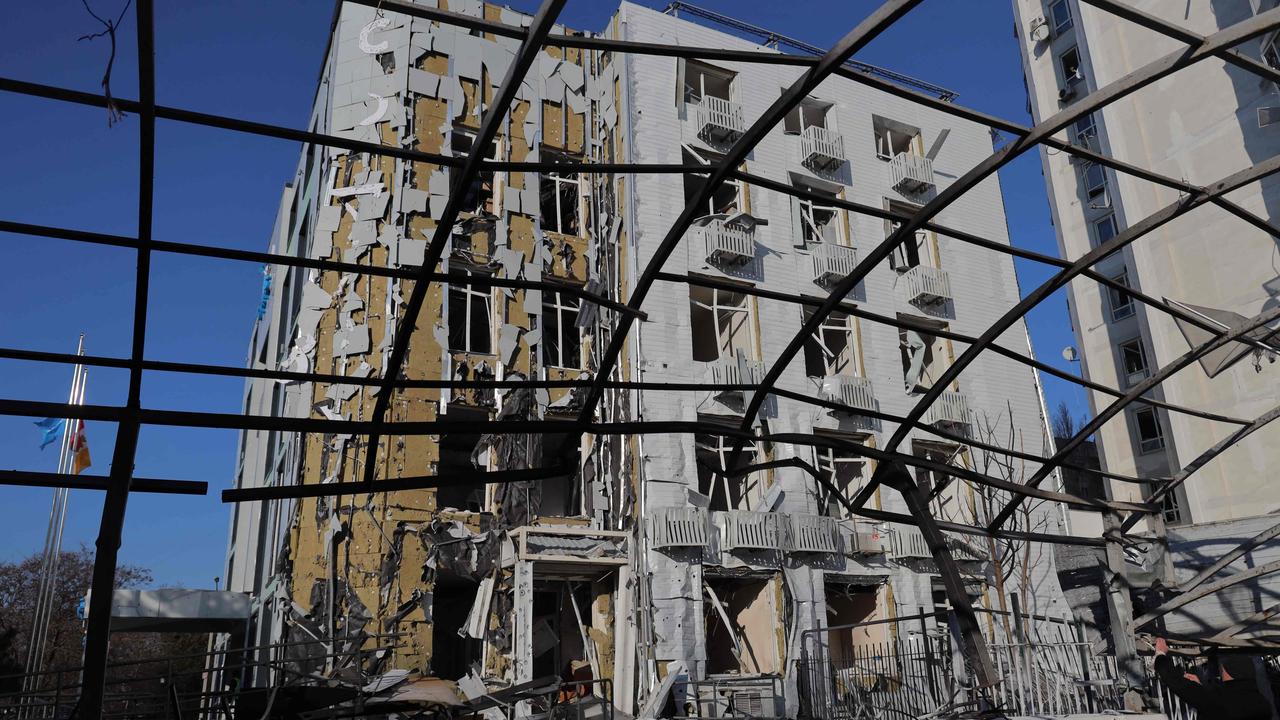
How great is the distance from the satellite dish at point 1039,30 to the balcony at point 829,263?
759 inches

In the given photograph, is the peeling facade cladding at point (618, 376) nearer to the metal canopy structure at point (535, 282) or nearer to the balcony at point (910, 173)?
the balcony at point (910, 173)

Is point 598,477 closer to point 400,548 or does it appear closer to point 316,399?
point 400,548

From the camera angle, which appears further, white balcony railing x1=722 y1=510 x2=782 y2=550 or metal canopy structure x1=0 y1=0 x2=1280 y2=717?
white balcony railing x1=722 y1=510 x2=782 y2=550

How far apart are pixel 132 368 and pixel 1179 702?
45.7 ft

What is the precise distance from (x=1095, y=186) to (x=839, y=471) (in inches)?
795

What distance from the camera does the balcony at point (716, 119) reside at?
101 ft

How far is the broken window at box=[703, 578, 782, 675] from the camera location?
26.1 metres

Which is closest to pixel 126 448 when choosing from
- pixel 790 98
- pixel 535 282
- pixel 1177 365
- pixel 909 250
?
pixel 535 282

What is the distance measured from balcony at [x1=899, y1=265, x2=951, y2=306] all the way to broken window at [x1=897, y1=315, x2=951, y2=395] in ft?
2.66

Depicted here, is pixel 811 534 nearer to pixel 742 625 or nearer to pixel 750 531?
pixel 750 531

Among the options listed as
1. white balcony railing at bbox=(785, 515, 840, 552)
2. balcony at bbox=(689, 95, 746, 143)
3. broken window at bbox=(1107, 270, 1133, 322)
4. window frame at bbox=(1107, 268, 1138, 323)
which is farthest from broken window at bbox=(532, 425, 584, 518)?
broken window at bbox=(1107, 270, 1133, 322)

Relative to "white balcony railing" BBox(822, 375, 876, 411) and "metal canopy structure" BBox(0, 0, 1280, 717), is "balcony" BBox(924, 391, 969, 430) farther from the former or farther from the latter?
"metal canopy structure" BBox(0, 0, 1280, 717)

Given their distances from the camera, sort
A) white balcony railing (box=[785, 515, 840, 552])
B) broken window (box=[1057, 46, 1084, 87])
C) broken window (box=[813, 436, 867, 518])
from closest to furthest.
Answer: white balcony railing (box=[785, 515, 840, 552]) → broken window (box=[813, 436, 867, 518]) → broken window (box=[1057, 46, 1084, 87])

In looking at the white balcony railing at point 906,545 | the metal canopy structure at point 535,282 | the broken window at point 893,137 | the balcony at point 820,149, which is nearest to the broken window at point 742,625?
the white balcony railing at point 906,545
